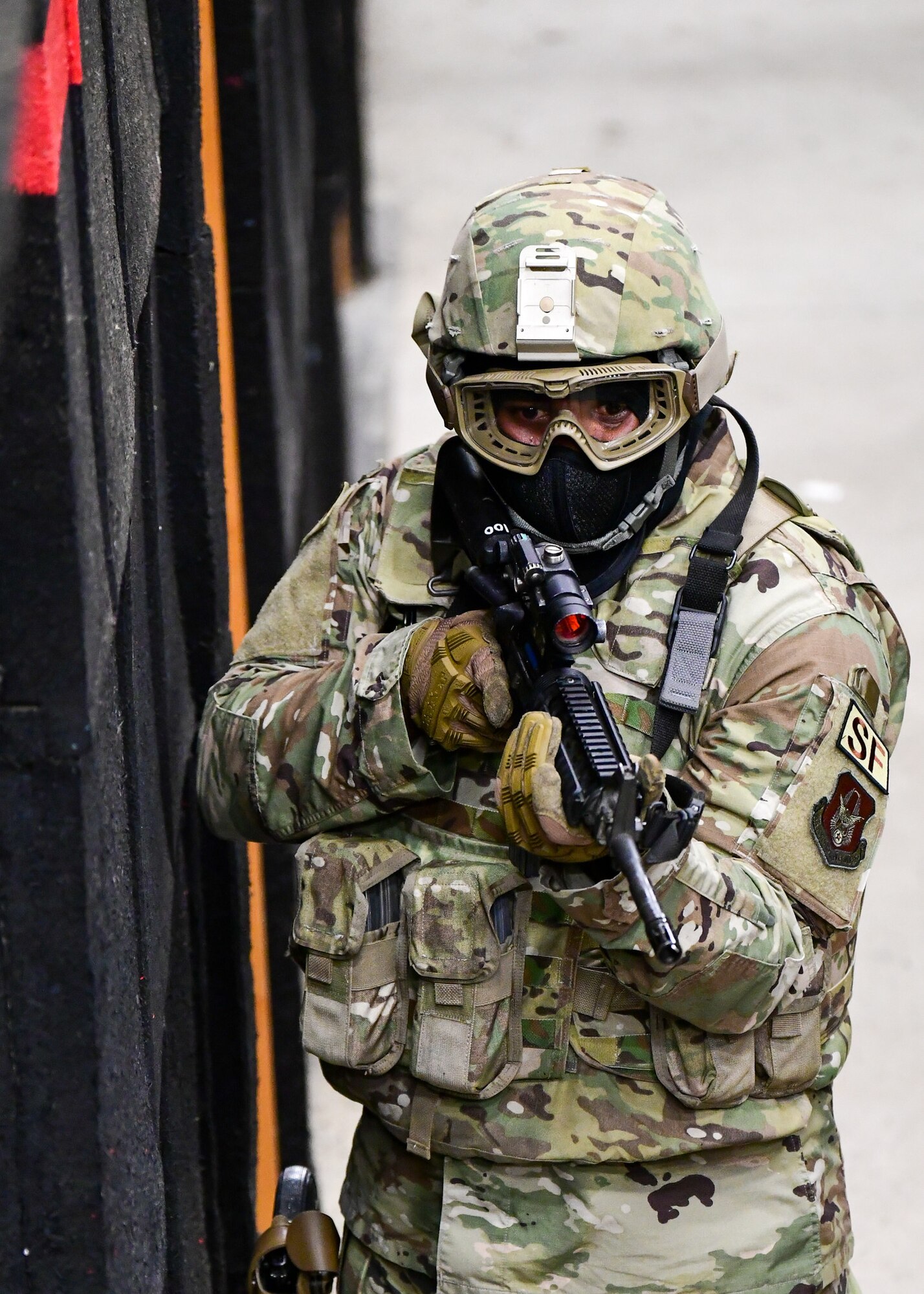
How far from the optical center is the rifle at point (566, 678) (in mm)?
2277

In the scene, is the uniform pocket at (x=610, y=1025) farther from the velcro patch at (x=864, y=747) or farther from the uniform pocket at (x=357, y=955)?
the velcro patch at (x=864, y=747)

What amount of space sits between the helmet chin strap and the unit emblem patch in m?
0.48

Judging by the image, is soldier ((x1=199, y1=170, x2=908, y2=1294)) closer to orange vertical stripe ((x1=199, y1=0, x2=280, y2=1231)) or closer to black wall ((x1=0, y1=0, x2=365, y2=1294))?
black wall ((x1=0, y1=0, x2=365, y2=1294))

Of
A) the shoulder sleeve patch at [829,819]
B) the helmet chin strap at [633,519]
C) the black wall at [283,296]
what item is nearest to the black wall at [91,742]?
the helmet chin strap at [633,519]

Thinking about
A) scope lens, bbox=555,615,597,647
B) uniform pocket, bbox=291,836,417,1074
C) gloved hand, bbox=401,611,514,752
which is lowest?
uniform pocket, bbox=291,836,417,1074

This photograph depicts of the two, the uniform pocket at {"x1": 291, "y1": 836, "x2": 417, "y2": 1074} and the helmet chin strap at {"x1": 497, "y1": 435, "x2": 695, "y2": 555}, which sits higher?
the helmet chin strap at {"x1": 497, "y1": 435, "x2": 695, "y2": 555}

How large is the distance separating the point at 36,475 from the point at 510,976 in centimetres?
131

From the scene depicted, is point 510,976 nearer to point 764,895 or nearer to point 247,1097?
point 764,895

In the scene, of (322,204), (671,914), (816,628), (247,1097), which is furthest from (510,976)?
(322,204)

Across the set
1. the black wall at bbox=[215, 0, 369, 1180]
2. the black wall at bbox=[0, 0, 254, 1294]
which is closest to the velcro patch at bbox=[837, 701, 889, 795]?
the black wall at bbox=[0, 0, 254, 1294]

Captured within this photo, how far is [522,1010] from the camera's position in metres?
2.76

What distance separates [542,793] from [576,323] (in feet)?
2.38

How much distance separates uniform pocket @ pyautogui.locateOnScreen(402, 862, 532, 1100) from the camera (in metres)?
2.71

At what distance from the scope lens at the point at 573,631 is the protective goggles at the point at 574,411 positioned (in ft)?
0.91
